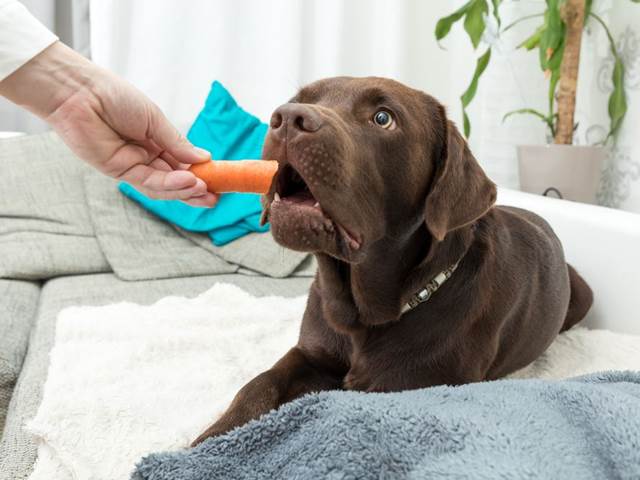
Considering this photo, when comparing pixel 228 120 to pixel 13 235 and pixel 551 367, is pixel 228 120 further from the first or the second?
pixel 551 367

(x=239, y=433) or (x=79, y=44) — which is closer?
(x=239, y=433)

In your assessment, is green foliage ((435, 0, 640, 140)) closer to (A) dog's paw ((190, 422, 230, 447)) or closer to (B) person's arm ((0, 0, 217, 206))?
(B) person's arm ((0, 0, 217, 206))

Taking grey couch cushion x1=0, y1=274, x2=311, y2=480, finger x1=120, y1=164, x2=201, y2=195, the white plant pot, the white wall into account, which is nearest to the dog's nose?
finger x1=120, y1=164, x2=201, y2=195

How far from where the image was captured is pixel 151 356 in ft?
Answer: 5.85

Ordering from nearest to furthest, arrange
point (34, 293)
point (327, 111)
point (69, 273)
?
1. point (327, 111)
2. point (34, 293)
3. point (69, 273)

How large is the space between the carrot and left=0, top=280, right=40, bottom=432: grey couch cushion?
743 millimetres

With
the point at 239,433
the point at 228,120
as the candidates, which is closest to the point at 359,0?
the point at 228,120

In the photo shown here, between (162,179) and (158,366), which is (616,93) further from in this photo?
(158,366)

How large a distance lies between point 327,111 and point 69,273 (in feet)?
6.16

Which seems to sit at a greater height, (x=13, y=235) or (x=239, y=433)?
(x=239, y=433)

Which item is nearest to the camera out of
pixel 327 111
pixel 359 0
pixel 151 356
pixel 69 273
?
pixel 327 111

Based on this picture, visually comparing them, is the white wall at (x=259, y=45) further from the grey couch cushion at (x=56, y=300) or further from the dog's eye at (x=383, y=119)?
the dog's eye at (x=383, y=119)

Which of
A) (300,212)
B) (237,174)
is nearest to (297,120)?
(300,212)

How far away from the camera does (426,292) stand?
4.84ft
